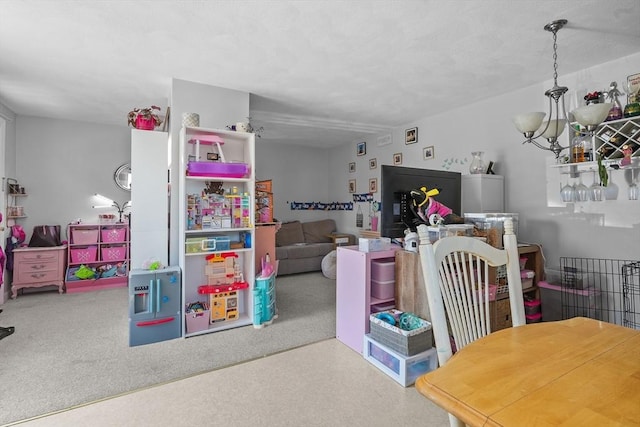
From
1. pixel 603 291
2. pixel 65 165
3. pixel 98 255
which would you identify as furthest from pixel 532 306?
pixel 65 165

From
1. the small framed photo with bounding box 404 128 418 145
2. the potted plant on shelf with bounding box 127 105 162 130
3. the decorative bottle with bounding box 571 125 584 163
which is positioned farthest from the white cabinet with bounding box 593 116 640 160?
the potted plant on shelf with bounding box 127 105 162 130

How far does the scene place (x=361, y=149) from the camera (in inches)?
206

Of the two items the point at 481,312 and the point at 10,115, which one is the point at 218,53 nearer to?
the point at 481,312

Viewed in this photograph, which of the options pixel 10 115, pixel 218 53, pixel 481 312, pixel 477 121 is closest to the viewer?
pixel 481 312

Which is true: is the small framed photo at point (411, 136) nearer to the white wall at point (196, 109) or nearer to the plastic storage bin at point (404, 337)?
the white wall at point (196, 109)

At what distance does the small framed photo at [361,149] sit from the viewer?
5161 mm

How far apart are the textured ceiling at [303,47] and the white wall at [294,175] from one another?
2182mm

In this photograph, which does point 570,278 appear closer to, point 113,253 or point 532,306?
point 532,306

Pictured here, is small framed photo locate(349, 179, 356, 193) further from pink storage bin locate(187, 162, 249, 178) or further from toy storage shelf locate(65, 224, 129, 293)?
toy storage shelf locate(65, 224, 129, 293)

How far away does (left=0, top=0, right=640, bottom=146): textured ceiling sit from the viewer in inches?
72.7

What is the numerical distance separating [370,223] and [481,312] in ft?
12.8

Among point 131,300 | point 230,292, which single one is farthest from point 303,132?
point 131,300

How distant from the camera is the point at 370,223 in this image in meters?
5.09

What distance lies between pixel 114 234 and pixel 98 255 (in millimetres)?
347
